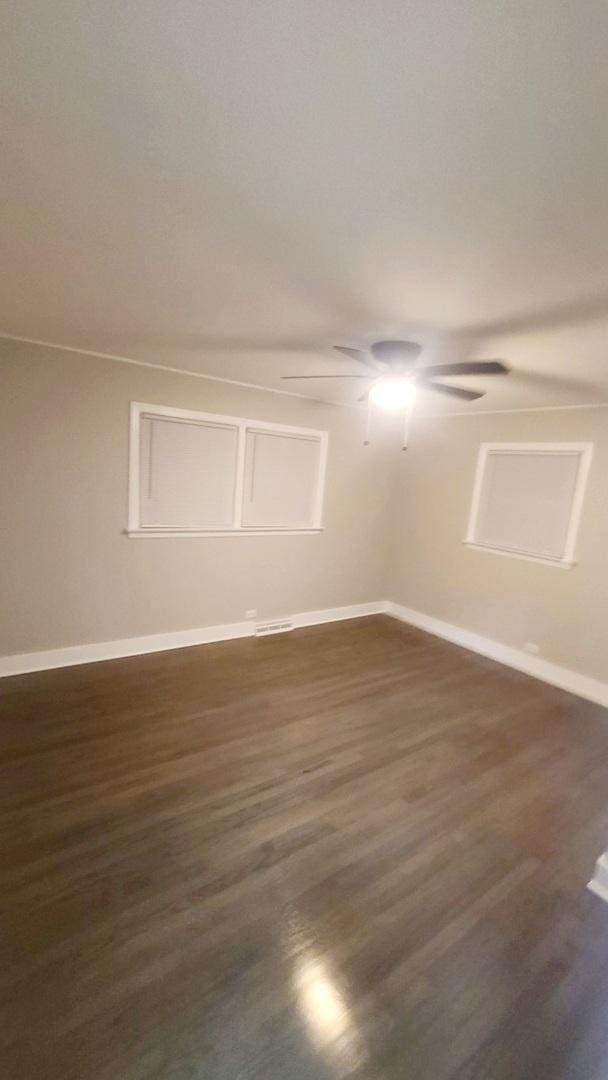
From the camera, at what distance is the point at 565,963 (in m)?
1.57

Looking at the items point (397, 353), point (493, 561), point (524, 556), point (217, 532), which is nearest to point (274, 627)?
point (217, 532)

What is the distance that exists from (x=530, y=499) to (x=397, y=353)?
2.40m

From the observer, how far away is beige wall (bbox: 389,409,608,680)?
11.8 ft

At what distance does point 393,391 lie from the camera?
8.09 feet

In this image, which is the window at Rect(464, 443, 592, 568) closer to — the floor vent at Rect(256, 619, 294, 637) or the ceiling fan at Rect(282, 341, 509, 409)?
the ceiling fan at Rect(282, 341, 509, 409)

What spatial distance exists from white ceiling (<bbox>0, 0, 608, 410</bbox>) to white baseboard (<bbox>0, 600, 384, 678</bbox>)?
99.1 inches

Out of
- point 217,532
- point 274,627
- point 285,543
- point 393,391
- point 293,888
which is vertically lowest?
point 293,888

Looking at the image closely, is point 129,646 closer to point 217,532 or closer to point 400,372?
point 217,532

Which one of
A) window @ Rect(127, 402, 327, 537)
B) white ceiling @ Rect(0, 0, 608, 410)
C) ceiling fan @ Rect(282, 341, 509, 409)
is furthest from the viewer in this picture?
window @ Rect(127, 402, 327, 537)

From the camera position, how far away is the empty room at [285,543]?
35.3 inches

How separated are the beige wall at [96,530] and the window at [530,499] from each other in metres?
1.64

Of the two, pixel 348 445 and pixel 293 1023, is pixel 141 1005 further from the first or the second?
pixel 348 445

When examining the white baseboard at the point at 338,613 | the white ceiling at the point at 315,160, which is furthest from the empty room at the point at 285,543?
the white baseboard at the point at 338,613

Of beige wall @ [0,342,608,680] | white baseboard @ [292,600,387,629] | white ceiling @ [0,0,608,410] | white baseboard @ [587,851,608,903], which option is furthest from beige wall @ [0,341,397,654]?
white baseboard @ [587,851,608,903]
